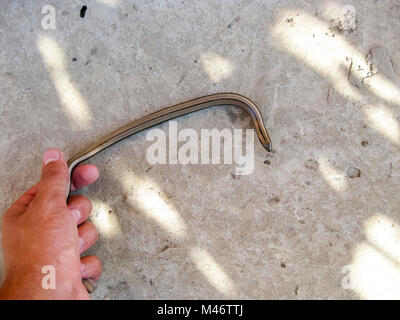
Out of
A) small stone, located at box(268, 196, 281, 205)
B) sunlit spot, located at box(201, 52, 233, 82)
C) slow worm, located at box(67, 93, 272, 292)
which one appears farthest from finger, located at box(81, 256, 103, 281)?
sunlit spot, located at box(201, 52, 233, 82)

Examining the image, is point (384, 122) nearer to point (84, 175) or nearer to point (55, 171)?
point (84, 175)

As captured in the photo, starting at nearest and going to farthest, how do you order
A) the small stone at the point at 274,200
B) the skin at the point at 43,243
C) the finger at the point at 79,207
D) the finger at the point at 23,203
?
1. the skin at the point at 43,243
2. the finger at the point at 23,203
3. the finger at the point at 79,207
4. the small stone at the point at 274,200

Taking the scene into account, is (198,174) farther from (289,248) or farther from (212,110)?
(289,248)

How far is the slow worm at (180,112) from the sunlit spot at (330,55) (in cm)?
39

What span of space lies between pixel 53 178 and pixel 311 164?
1222 mm

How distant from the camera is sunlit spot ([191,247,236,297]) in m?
1.90

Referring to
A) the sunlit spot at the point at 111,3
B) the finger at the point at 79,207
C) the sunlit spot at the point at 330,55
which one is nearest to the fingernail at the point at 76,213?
the finger at the point at 79,207

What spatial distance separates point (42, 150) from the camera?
6.34 feet

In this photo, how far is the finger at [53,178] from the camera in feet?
5.46

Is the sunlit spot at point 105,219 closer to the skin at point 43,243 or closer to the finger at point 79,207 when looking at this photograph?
the finger at point 79,207

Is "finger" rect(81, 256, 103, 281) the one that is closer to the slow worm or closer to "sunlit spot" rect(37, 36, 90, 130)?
the slow worm

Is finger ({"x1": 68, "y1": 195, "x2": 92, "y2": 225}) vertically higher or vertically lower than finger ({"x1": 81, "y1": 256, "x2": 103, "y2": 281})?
higher

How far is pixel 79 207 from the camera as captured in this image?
71.5 inches

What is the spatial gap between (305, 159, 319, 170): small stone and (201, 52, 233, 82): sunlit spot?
0.59m
